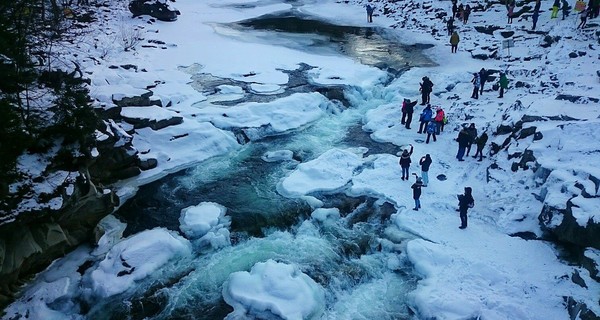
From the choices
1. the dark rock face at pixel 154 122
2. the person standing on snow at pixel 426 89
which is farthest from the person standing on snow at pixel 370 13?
the dark rock face at pixel 154 122

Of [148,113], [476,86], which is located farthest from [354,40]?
[148,113]

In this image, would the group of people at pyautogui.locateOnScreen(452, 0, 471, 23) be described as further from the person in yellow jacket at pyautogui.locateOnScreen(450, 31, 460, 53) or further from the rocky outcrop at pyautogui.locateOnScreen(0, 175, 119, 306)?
the rocky outcrop at pyautogui.locateOnScreen(0, 175, 119, 306)

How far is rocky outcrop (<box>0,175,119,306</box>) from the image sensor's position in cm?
1058

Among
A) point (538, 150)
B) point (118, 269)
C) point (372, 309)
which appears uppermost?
point (538, 150)

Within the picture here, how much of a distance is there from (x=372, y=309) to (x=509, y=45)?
21635 mm

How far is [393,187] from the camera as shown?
15320 millimetres

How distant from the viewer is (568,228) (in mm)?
11258

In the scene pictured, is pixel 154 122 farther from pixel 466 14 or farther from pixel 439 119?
pixel 466 14

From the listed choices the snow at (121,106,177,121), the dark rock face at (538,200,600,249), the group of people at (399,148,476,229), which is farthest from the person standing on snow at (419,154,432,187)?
the snow at (121,106,177,121)

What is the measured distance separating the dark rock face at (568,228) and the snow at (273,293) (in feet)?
22.5

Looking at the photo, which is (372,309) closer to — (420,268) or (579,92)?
(420,268)

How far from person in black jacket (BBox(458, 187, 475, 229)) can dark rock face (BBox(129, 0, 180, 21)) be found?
3275 cm

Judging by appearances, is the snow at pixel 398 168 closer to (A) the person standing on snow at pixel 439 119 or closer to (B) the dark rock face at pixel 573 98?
(B) the dark rock face at pixel 573 98

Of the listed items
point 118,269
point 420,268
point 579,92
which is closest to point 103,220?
point 118,269
